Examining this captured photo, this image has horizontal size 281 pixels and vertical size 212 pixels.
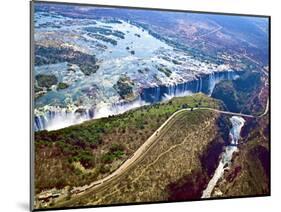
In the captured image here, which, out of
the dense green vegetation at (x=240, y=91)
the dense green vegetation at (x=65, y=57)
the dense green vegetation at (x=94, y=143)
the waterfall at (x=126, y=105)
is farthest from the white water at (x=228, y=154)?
the dense green vegetation at (x=65, y=57)

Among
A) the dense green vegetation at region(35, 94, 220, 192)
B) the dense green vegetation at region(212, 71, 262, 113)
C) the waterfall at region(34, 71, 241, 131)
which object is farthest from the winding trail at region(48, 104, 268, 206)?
the dense green vegetation at region(212, 71, 262, 113)

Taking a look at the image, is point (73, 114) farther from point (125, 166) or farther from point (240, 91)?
point (240, 91)

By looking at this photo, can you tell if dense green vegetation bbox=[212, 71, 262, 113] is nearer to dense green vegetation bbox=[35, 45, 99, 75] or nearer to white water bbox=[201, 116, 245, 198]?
white water bbox=[201, 116, 245, 198]

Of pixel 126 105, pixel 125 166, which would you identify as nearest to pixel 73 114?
pixel 126 105

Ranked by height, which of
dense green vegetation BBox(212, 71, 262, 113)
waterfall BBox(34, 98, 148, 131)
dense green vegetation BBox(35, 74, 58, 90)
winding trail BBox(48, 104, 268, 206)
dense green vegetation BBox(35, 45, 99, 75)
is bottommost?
winding trail BBox(48, 104, 268, 206)

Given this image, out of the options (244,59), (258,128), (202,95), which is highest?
(244,59)
